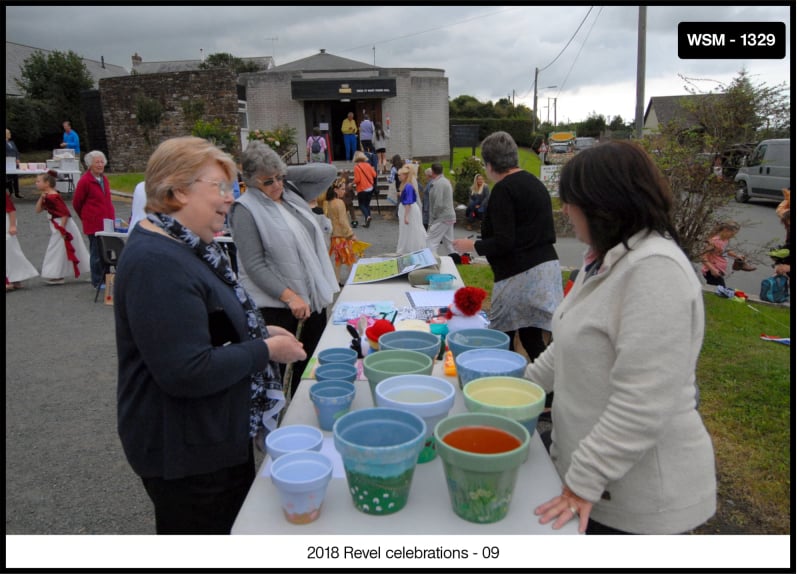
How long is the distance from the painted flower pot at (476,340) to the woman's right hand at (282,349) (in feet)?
1.97

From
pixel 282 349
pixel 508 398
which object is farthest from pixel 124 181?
pixel 508 398

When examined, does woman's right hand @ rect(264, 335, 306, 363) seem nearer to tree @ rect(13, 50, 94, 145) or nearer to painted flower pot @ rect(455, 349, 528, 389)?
painted flower pot @ rect(455, 349, 528, 389)

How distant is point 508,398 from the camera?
60.7 inches

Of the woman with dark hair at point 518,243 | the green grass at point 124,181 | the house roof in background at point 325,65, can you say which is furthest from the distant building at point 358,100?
the woman with dark hair at point 518,243

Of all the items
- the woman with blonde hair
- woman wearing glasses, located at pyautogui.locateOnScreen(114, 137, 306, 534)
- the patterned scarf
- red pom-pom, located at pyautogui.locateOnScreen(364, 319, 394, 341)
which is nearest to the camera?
woman wearing glasses, located at pyautogui.locateOnScreen(114, 137, 306, 534)

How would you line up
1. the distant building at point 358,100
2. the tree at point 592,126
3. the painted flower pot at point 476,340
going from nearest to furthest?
1. the painted flower pot at point 476,340
2. the distant building at point 358,100
3. the tree at point 592,126

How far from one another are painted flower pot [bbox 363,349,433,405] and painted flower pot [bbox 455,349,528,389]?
0.37ft

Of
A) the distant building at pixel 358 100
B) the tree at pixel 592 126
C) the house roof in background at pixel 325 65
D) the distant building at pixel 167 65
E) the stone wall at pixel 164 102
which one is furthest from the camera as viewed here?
the tree at pixel 592 126

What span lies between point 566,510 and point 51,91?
25.2 meters

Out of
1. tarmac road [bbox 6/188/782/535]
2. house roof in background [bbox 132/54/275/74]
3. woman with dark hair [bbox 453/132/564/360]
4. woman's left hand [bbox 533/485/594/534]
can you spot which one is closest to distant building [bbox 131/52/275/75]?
house roof in background [bbox 132/54/275/74]

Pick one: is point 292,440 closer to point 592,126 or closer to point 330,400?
point 330,400

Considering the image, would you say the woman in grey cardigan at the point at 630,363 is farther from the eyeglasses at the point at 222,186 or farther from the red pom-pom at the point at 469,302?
the red pom-pom at the point at 469,302

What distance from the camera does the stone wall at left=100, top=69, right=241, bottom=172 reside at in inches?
765

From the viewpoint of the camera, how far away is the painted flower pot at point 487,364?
66.4 inches
